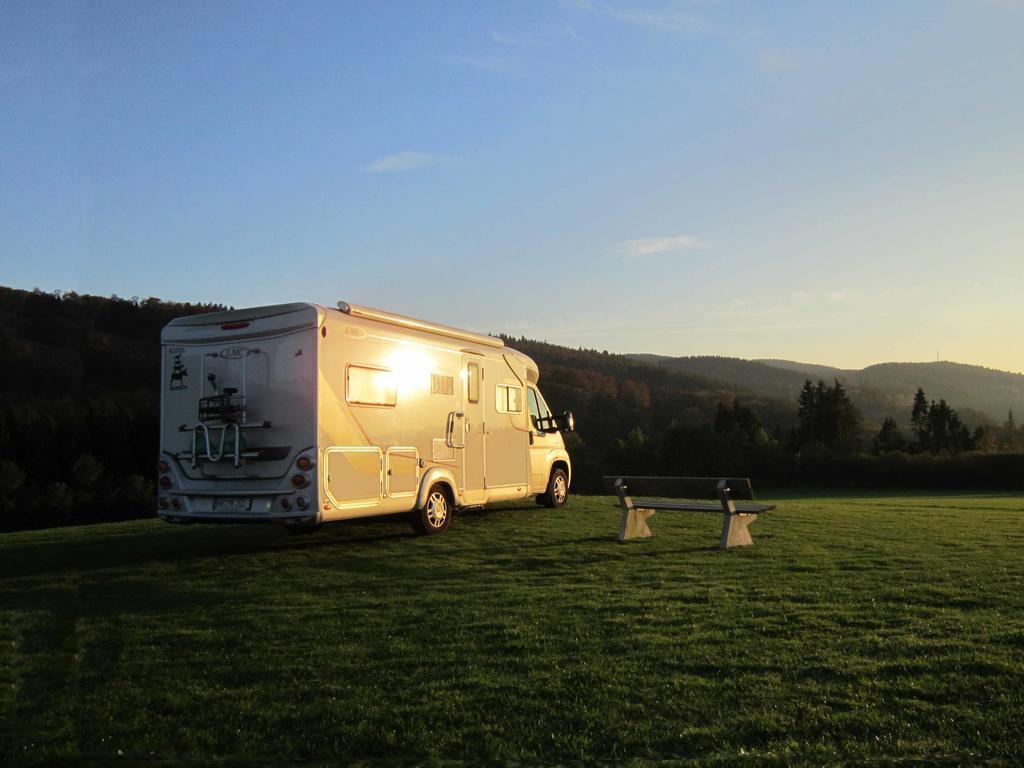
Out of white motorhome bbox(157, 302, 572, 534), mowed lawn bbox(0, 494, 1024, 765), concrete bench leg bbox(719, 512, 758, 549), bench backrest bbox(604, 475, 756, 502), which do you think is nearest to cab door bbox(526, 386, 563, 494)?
white motorhome bbox(157, 302, 572, 534)

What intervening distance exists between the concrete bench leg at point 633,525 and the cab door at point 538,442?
3052 mm

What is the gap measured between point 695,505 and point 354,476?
13.8ft

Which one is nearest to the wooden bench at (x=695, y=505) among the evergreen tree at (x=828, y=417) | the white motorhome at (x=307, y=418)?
the white motorhome at (x=307, y=418)

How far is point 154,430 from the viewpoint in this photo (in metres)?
40.3

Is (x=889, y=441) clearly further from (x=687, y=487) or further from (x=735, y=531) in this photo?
(x=735, y=531)

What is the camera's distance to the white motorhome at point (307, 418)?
Result: 9562 mm

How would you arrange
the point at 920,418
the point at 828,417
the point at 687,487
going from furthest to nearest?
the point at 920,418 < the point at 828,417 < the point at 687,487

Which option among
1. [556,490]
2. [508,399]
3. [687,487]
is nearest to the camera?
[687,487]

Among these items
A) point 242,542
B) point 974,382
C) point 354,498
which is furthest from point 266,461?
point 974,382

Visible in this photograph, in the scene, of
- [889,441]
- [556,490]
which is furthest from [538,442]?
[889,441]

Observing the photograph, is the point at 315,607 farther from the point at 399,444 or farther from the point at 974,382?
the point at 974,382

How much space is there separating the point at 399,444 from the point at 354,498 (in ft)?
3.50

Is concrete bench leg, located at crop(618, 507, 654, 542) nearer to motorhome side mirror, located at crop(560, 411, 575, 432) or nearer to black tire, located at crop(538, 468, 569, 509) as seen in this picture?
motorhome side mirror, located at crop(560, 411, 575, 432)

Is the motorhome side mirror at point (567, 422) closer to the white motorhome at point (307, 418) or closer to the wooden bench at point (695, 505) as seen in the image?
A: the wooden bench at point (695, 505)
